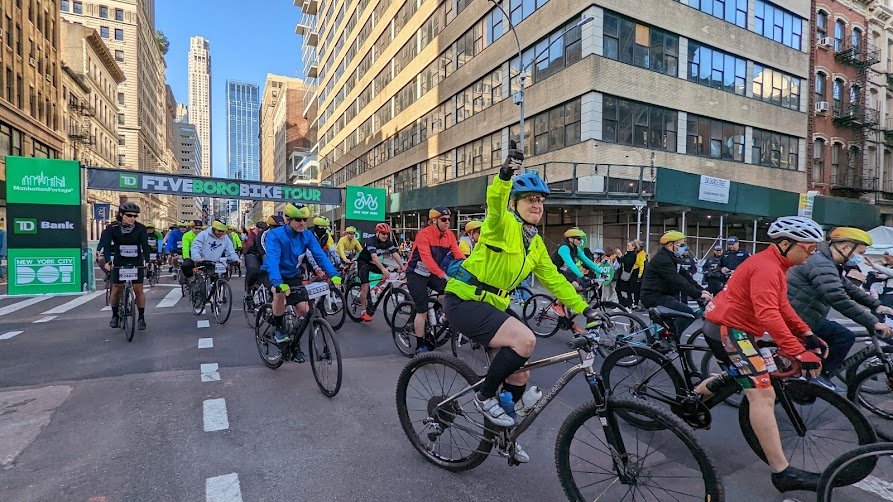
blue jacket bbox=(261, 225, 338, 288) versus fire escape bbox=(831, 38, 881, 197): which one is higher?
fire escape bbox=(831, 38, 881, 197)

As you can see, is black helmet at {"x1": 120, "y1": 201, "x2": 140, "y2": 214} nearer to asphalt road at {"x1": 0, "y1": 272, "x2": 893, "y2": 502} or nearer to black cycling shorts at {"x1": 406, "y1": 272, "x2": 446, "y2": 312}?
asphalt road at {"x1": 0, "y1": 272, "x2": 893, "y2": 502}

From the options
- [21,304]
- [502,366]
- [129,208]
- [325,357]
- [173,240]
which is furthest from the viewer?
[173,240]

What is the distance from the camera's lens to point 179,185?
17.9 meters

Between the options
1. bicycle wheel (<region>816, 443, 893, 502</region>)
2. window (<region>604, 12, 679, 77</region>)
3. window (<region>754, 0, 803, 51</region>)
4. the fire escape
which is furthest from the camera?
the fire escape

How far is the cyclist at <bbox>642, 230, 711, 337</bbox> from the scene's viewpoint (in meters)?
5.38

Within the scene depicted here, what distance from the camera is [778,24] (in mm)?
26844

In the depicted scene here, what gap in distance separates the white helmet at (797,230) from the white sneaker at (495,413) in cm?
232

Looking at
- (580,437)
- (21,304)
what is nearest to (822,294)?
(580,437)

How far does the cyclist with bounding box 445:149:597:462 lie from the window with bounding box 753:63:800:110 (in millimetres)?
29377

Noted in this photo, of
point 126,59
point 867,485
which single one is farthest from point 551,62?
point 126,59

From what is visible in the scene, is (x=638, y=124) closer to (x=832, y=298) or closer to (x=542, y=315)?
(x=542, y=315)

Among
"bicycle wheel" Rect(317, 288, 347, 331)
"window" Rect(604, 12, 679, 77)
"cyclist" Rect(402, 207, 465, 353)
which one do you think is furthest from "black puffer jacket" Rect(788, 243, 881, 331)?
"window" Rect(604, 12, 679, 77)

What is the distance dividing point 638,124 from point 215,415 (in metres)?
21.8

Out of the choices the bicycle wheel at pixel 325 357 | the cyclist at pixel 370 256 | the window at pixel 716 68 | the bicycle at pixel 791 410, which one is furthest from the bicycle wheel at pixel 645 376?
the window at pixel 716 68
